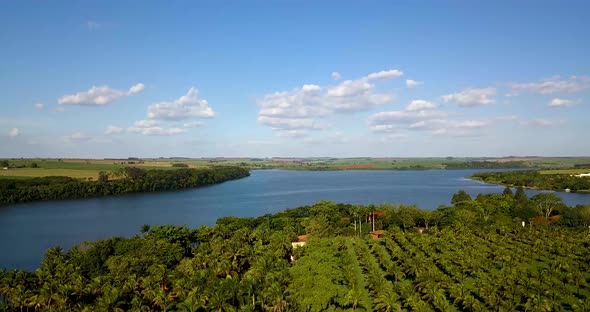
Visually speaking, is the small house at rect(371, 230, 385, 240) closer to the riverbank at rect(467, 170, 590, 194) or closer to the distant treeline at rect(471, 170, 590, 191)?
the riverbank at rect(467, 170, 590, 194)

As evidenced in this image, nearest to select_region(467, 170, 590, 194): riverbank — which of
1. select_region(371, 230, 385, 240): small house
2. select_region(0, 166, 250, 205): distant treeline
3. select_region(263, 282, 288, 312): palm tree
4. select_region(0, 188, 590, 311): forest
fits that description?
select_region(0, 188, 590, 311): forest

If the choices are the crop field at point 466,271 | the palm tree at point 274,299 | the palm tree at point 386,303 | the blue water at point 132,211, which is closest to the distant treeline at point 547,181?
the blue water at point 132,211

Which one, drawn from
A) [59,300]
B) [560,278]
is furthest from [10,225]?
[560,278]

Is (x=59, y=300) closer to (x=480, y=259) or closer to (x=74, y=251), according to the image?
(x=74, y=251)

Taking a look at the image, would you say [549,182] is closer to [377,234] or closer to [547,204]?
[547,204]

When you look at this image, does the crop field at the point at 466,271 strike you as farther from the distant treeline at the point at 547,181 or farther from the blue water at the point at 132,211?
the distant treeline at the point at 547,181
